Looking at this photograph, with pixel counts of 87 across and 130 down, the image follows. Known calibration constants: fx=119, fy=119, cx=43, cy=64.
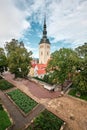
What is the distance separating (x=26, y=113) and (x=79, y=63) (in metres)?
14.5

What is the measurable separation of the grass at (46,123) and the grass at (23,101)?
10.5 feet

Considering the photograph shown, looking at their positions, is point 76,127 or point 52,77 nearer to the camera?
point 76,127

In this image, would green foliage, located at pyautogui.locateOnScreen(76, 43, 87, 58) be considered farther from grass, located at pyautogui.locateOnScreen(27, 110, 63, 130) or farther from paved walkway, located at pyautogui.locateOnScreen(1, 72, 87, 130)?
grass, located at pyautogui.locateOnScreen(27, 110, 63, 130)

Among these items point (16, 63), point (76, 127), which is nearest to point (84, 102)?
point (76, 127)

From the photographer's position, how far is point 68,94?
26500mm

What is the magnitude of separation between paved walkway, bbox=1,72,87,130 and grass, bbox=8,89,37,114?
1690 millimetres

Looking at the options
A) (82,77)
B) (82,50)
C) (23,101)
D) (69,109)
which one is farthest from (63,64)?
(23,101)

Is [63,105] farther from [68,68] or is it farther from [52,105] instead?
[68,68]

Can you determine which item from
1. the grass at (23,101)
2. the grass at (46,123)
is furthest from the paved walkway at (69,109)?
the grass at (23,101)

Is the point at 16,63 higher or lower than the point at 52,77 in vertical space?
higher

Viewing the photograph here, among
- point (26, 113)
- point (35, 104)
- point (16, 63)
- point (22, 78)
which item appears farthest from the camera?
point (22, 78)

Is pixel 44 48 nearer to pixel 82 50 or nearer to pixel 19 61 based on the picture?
pixel 19 61

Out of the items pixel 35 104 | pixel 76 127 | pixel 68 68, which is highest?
pixel 68 68

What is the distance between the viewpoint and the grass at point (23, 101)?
64.8 feet
